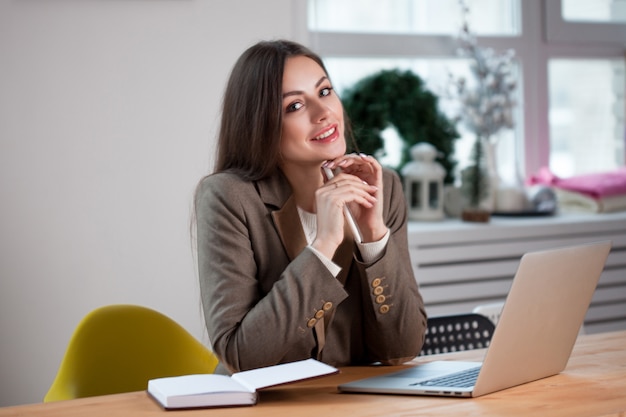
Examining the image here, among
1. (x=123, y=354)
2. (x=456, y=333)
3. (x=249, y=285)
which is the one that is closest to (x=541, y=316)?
(x=249, y=285)

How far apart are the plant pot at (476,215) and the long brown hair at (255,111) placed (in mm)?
1772

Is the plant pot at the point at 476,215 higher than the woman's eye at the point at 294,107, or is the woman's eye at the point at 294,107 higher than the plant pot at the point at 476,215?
the woman's eye at the point at 294,107

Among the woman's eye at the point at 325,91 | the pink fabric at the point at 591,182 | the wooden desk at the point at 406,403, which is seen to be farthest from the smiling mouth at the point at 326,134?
the pink fabric at the point at 591,182

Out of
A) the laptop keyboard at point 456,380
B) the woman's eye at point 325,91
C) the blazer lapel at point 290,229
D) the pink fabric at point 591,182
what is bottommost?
the pink fabric at point 591,182

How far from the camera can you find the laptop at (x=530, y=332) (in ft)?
4.62

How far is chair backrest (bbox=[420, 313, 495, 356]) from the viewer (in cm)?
216

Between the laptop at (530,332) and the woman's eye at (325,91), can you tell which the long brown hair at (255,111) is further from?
the laptop at (530,332)

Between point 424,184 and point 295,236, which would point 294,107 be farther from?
point 424,184

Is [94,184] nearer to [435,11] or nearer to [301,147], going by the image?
[301,147]

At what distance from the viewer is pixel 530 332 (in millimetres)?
1478

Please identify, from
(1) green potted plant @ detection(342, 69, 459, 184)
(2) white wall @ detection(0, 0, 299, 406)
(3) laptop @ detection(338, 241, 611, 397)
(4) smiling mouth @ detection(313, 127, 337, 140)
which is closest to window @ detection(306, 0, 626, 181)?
(1) green potted plant @ detection(342, 69, 459, 184)

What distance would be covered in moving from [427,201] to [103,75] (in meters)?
1.44

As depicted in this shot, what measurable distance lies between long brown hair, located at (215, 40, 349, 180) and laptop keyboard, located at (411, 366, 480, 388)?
0.60 meters

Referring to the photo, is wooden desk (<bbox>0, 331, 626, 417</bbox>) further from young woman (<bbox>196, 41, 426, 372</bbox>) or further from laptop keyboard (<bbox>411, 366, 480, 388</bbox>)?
young woman (<bbox>196, 41, 426, 372</bbox>)
